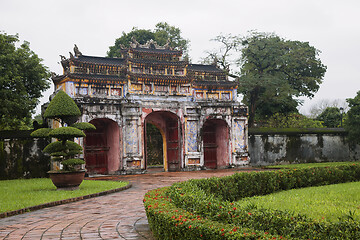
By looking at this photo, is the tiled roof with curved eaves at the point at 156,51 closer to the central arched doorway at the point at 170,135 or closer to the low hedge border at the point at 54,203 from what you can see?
the central arched doorway at the point at 170,135

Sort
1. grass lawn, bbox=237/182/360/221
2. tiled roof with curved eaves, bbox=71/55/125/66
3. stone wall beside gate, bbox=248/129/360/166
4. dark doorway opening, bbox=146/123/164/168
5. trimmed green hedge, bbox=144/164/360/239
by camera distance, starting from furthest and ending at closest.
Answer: dark doorway opening, bbox=146/123/164/168 < stone wall beside gate, bbox=248/129/360/166 < tiled roof with curved eaves, bbox=71/55/125/66 < grass lawn, bbox=237/182/360/221 < trimmed green hedge, bbox=144/164/360/239

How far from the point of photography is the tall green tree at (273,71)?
104ft

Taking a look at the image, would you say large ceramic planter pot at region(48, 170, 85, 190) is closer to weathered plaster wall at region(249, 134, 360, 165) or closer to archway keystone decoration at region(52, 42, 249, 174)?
archway keystone decoration at region(52, 42, 249, 174)

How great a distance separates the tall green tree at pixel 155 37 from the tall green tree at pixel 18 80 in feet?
47.7

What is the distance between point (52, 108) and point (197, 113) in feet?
36.9

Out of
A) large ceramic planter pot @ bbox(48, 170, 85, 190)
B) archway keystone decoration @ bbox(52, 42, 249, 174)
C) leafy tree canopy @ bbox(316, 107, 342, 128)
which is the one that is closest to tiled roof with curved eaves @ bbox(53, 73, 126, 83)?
archway keystone decoration @ bbox(52, 42, 249, 174)

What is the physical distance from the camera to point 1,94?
20766mm

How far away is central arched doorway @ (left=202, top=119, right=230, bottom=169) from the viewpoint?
25422 mm

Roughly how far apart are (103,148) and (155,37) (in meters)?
19.6

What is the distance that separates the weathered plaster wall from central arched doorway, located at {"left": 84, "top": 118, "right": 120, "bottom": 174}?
30.5ft

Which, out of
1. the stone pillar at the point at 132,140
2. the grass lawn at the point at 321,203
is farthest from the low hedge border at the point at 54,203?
the stone pillar at the point at 132,140

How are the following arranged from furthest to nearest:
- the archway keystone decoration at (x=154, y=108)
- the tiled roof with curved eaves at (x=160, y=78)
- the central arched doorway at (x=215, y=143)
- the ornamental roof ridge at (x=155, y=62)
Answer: the central arched doorway at (x=215, y=143) < the ornamental roof ridge at (x=155, y=62) < the tiled roof with curved eaves at (x=160, y=78) < the archway keystone decoration at (x=154, y=108)

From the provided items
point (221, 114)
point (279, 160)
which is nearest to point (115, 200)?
point (221, 114)

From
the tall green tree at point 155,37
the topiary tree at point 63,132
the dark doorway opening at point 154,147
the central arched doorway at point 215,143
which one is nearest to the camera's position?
the topiary tree at point 63,132
